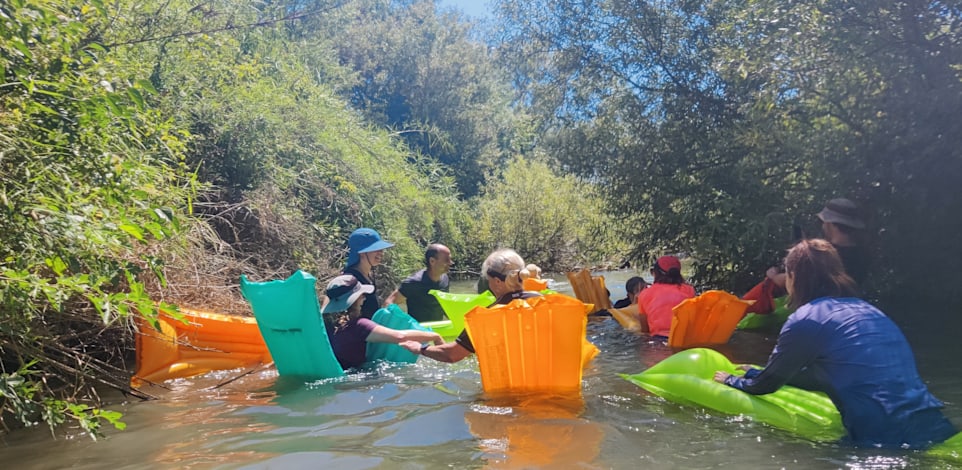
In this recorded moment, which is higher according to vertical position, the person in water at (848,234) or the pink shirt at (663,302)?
the person in water at (848,234)

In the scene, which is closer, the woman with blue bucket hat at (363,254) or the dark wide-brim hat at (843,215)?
the dark wide-brim hat at (843,215)

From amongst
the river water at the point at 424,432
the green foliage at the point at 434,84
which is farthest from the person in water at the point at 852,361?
the green foliage at the point at 434,84

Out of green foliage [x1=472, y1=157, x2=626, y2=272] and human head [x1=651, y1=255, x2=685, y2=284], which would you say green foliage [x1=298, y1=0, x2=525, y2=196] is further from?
human head [x1=651, y1=255, x2=685, y2=284]

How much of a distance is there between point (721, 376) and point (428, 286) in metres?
3.73

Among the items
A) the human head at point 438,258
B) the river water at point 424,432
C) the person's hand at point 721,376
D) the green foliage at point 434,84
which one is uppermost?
the green foliage at point 434,84

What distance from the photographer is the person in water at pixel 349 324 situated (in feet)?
18.9

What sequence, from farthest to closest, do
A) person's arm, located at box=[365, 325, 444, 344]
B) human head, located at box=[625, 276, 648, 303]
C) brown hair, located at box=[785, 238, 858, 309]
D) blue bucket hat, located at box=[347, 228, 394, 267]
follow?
human head, located at box=[625, 276, 648, 303] → blue bucket hat, located at box=[347, 228, 394, 267] → person's arm, located at box=[365, 325, 444, 344] → brown hair, located at box=[785, 238, 858, 309]

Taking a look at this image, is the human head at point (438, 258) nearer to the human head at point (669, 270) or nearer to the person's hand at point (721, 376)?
the human head at point (669, 270)

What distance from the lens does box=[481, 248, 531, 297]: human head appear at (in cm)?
487

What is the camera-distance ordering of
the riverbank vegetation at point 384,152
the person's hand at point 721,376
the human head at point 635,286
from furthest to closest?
1. the human head at point 635,286
2. the person's hand at point 721,376
3. the riverbank vegetation at point 384,152

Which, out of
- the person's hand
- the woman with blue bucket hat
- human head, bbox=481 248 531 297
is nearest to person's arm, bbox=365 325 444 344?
the woman with blue bucket hat

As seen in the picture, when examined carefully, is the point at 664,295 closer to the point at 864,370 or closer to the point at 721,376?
the point at 721,376

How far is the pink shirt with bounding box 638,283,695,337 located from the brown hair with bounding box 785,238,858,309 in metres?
3.51

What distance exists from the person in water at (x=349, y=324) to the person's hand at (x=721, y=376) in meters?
2.09
